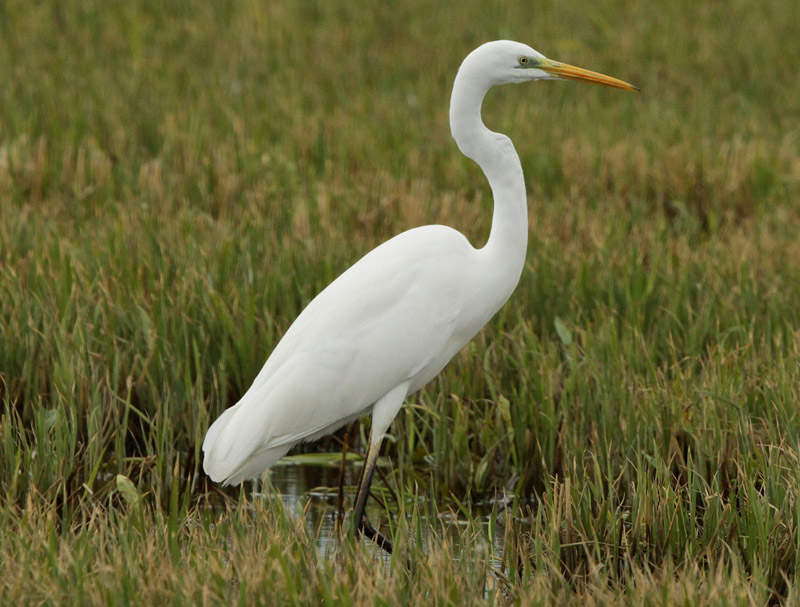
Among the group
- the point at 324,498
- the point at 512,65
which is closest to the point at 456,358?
the point at 324,498

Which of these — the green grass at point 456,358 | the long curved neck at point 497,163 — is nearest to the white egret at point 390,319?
the long curved neck at point 497,163

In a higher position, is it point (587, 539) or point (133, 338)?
point (133, 338)

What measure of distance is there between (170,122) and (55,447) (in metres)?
4.30

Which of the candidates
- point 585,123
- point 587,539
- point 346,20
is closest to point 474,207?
point 585,123

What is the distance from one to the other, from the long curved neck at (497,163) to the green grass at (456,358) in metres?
0.62

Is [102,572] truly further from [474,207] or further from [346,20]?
[346,20]

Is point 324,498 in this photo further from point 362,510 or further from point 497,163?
point 497,163

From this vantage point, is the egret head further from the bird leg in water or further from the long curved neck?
the bird leg in water

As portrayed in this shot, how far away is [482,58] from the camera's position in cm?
322

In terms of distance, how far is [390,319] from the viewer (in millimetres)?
3201

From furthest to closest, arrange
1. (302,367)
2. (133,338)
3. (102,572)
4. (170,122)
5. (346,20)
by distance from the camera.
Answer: (346,20), (170,122), (133,338), (302,367), (102,572)

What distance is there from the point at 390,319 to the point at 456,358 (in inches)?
40.3

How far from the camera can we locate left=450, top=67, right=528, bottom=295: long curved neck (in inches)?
125

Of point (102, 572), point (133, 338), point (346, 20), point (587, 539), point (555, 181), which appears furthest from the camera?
point (346, 20)
